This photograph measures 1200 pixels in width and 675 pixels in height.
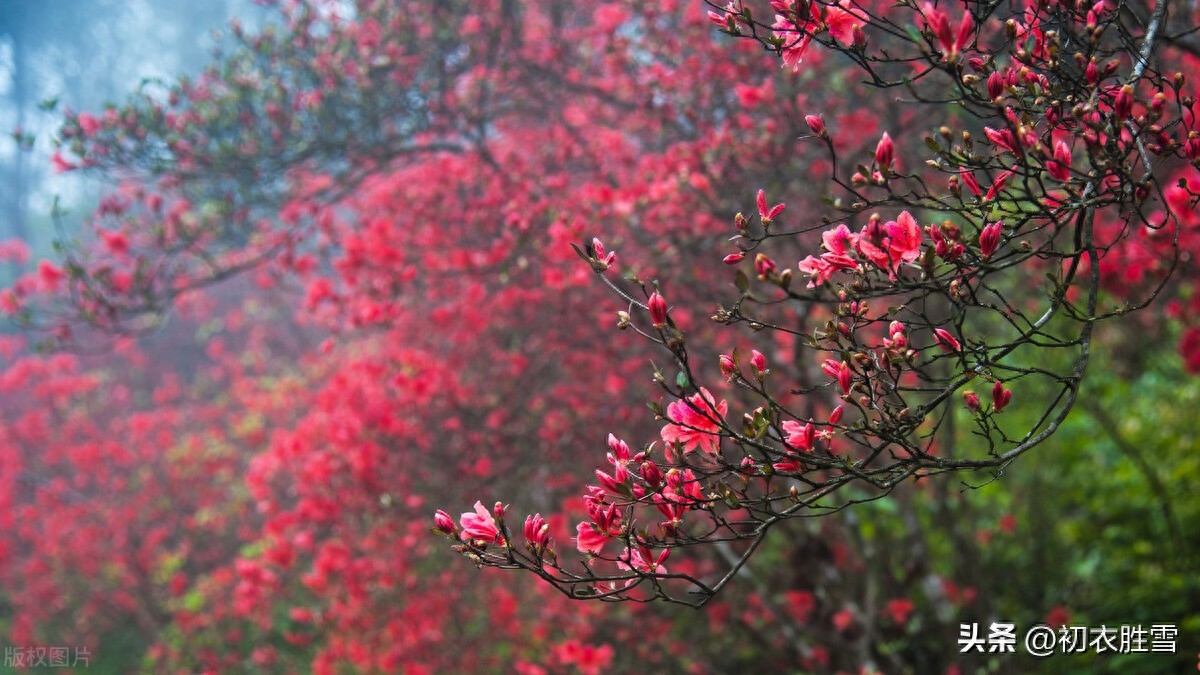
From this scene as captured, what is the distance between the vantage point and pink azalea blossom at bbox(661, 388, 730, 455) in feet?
5.58

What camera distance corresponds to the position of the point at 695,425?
1765 millimetres

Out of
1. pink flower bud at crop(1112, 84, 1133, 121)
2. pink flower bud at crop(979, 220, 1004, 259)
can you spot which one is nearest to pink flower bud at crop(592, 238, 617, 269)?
pink flower bud at crop(979, 220, 1004, 259)

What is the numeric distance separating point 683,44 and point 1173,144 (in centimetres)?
418

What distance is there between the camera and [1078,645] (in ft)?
12.3

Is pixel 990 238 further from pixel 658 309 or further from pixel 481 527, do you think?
pixel 481 527

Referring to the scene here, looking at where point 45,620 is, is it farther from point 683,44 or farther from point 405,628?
point 683,44

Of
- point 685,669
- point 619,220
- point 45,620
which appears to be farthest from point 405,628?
point 45,620

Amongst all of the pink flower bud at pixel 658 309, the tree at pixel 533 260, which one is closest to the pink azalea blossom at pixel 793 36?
the pink flower bud at pixel 658 309

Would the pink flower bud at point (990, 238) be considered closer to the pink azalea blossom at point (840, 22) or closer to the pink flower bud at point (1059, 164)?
the pink flower bud at point (1059, 164)

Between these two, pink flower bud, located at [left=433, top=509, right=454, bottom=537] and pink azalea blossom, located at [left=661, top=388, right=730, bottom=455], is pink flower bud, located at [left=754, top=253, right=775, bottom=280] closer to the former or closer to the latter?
pink azalea blossom, located at [left=661, top=388, right=730, bottom=455]

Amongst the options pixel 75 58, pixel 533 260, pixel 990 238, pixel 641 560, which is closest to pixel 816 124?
pixel 990 238

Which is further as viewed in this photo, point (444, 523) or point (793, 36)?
point (793, 36)

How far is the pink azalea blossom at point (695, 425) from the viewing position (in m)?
1.70

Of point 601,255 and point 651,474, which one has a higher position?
point 601,255
